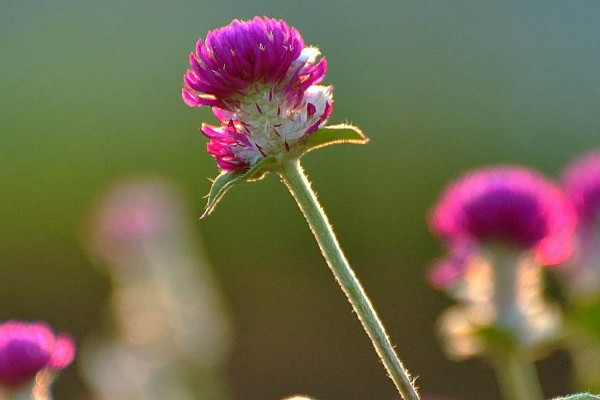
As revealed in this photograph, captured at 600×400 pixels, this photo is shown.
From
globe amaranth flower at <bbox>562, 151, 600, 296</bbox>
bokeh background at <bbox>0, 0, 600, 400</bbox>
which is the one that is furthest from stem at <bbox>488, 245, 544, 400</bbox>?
bokeh background at <bbox>0, 0, 600, 400</bbox>

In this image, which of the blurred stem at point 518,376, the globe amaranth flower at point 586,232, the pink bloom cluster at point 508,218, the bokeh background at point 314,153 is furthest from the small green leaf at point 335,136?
the bokeh background at point 314,153

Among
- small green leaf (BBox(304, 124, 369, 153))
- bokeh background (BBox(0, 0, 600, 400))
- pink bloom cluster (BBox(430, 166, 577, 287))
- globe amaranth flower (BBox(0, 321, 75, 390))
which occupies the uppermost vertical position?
small green leaf (BBox(304, 124, 369, 153))

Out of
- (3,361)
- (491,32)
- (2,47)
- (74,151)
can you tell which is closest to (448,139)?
(74,151)

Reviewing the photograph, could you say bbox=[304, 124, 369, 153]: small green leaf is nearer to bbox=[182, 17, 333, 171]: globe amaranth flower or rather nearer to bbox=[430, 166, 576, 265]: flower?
bbox=[182, 17, 333, 171]: globe amaranth flower

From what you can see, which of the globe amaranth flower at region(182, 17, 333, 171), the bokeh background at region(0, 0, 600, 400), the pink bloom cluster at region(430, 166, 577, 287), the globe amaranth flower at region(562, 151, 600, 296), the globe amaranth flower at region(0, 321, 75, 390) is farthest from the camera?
the bokeh background at region(0, 0, 600, 400)

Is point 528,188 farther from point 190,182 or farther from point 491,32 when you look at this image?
point 491,32

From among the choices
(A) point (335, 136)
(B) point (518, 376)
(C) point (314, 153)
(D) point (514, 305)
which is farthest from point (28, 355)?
(C) point (314, 153)

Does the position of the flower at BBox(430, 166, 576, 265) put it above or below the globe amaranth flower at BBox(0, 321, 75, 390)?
below
